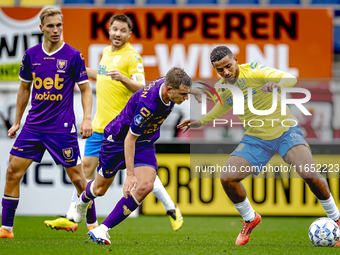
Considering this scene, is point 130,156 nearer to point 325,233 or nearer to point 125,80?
point 125,80

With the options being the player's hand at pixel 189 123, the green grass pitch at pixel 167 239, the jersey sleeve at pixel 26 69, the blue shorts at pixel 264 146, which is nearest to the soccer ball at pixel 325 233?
the green grass pitch at pixel 167 239

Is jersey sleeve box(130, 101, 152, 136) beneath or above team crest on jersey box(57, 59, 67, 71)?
beneath

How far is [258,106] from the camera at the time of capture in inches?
195

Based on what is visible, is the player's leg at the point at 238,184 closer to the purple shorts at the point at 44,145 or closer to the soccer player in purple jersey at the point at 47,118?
the soccer player in purple jersey at the point at 47,118

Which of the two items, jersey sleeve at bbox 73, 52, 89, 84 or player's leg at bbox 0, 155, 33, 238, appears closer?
player's leg at bbox 0, 155, 33, 238

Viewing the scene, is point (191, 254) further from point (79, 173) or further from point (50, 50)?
point (50, 50)

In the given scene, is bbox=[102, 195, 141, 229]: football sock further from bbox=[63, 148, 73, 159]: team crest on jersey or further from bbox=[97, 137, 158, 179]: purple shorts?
bbox=[63, 148, 73, 159]: team crest on jersey

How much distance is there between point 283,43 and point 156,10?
2.57 metres

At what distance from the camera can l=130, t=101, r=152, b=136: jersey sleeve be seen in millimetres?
A: 4016

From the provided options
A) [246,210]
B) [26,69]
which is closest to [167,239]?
[246,210]

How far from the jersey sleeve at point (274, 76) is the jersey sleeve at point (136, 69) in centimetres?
110

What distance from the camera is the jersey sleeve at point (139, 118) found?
4016mm

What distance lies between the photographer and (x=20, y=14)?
32.2 feet

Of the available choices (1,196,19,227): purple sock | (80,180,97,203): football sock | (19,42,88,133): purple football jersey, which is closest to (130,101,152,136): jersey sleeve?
(80,180,97,203): football sock
